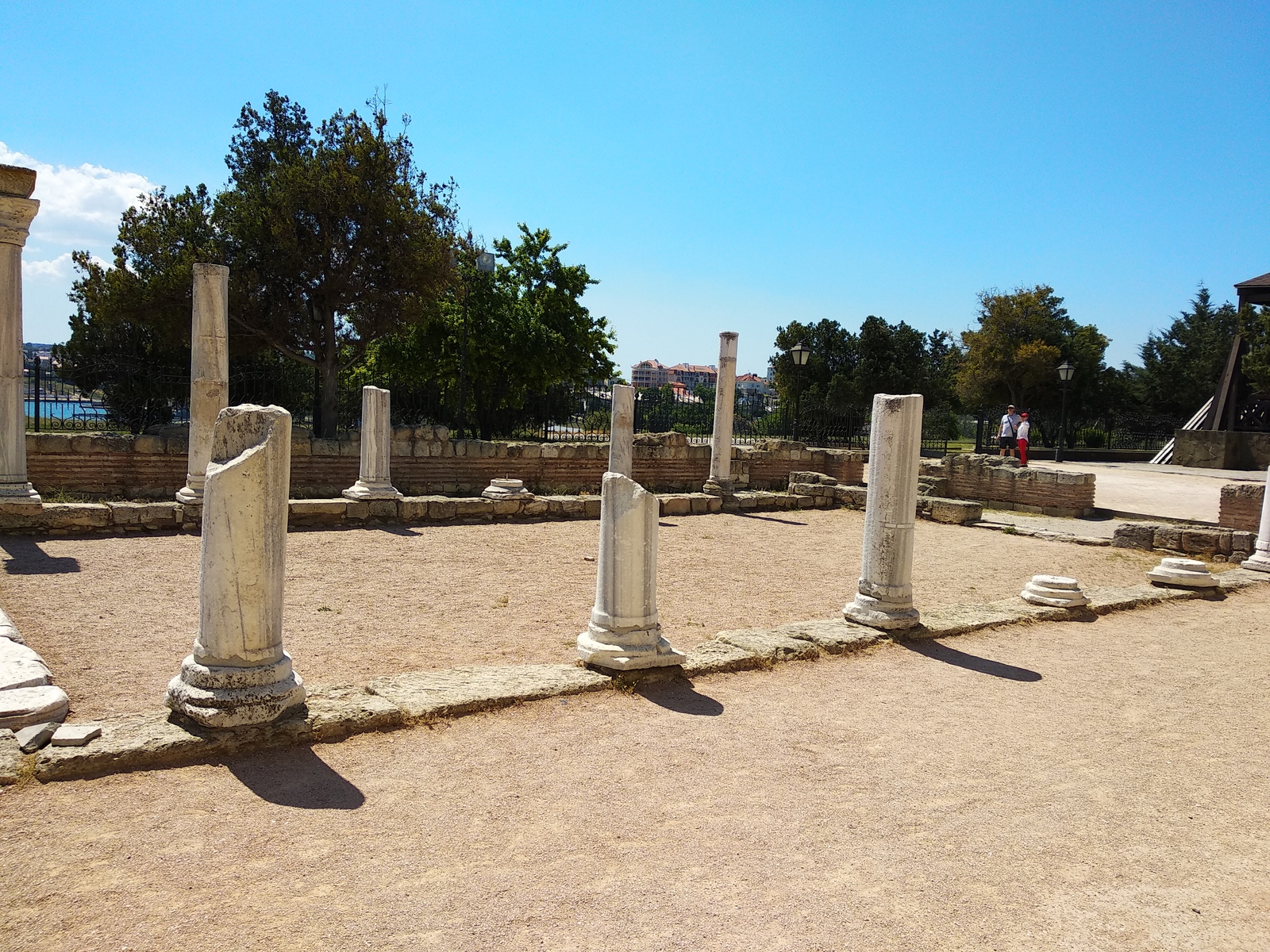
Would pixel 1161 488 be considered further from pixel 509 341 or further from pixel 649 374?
pixel 649 374

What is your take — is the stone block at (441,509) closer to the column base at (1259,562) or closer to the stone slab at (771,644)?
the stone slab at (771,644)

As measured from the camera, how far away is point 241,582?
4012mm

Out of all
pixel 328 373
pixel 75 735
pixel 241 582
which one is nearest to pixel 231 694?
pixel 241 582

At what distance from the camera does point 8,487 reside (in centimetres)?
954

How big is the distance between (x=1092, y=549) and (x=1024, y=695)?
8.27m

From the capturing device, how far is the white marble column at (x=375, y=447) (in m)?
12.3

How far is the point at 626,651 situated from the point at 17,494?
8.13 m

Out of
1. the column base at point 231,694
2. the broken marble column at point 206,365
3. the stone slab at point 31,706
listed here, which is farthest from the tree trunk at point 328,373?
the column base at point 231,694

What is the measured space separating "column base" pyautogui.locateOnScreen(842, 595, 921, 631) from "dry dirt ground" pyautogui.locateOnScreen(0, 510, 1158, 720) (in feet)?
2.38

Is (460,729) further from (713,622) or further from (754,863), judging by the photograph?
(713,622)

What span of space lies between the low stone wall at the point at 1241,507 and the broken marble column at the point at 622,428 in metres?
9.38

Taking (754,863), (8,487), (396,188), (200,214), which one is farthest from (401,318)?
(754,863)

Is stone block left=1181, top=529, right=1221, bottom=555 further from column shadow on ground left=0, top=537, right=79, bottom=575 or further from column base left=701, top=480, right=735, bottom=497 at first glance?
column shadow on ground left=0, top=537, right=79, bottom=575

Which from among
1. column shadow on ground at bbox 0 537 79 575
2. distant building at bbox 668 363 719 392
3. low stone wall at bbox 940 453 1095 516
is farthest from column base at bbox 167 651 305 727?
distant building at bbox 668 363 719 392
